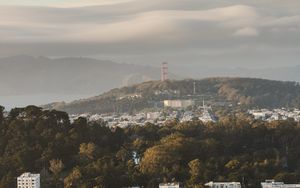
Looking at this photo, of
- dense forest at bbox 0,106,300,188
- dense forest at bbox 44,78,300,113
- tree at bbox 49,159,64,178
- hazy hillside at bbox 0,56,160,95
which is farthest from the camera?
hazy hillside at bbox 0,56,160,95

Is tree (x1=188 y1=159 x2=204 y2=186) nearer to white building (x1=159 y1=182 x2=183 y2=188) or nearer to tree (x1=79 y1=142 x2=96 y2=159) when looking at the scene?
white building (x1=159 y1=182 x2=183 y2=188)

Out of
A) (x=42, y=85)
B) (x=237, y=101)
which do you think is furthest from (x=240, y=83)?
(x=42, y=85)

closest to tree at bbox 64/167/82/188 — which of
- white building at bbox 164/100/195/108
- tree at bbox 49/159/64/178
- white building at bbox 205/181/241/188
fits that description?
tree at bbox 49/159/64/178

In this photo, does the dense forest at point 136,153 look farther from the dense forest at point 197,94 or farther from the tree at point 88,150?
the dense forest at point 197,94

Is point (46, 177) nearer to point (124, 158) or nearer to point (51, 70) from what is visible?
point (124, 158)

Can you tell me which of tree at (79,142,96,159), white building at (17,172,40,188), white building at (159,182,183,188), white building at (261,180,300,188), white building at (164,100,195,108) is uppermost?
white building at (164,100,195,108)

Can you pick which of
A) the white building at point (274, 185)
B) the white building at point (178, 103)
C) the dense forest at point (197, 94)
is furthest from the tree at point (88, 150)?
the white building at point (178, 103)

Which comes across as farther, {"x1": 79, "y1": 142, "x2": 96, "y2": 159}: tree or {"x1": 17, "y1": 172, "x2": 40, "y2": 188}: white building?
{"x1": 79, "y1": 142, "x2": 96, "y2": 159}: tree
